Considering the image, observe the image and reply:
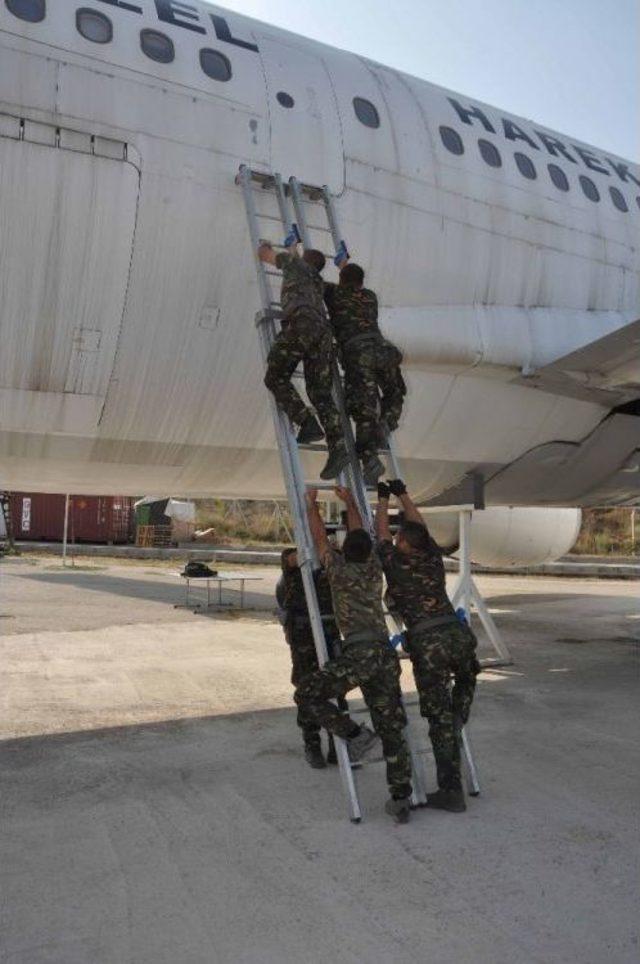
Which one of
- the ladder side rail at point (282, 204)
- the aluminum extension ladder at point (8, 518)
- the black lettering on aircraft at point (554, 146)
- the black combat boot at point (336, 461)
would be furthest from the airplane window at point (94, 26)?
the aluminum extension ladder at point (8, 518)

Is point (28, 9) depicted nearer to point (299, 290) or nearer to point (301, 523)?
point (299, 290)

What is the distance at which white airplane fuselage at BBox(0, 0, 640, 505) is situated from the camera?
17.5 feet

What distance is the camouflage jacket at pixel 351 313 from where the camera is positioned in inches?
204

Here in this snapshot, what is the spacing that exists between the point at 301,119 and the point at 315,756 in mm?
4643

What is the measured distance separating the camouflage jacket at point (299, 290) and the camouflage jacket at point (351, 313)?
202 millimetres

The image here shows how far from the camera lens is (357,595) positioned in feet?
14.7

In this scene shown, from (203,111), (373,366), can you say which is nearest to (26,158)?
(203,111)

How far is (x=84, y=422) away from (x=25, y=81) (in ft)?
7.22

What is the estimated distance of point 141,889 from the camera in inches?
135

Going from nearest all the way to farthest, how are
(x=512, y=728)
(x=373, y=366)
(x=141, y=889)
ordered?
1. (x=141, y=889)
2. (x=373, y=366)
3. (x=512, y=728)

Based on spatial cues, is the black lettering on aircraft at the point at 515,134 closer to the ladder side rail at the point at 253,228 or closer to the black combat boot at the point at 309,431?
the ladder side rail at the point at 253,228

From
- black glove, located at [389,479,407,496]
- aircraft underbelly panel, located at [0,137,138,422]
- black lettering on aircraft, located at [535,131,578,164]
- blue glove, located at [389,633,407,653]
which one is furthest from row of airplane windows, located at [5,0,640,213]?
blue glove, located at [389,633,407,653]

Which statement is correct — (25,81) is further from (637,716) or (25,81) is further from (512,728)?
(637,716)

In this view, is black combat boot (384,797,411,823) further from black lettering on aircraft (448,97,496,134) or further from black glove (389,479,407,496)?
black lettering on aircraft (448,97,496,134)
